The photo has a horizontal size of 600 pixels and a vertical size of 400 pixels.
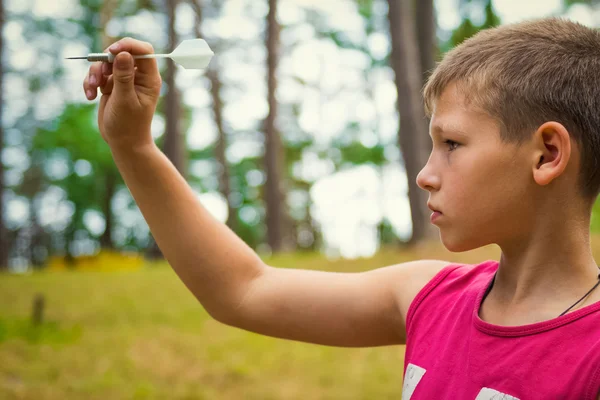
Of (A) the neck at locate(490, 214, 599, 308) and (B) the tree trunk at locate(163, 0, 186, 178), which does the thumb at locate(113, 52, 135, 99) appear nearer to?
(A) the neck at locate(490, 214, 599, 308)

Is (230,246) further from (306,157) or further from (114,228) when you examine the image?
(114,228)

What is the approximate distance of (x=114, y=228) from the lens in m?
16.5

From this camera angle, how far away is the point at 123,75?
3.19 feet

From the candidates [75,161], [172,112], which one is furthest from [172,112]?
[75,161]

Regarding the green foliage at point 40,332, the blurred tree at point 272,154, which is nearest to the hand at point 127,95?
the green foliage at point 40,332

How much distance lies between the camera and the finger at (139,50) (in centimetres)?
96

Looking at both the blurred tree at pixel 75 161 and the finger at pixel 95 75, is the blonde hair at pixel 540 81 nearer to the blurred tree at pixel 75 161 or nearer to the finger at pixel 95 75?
the finger at pixel 95 75

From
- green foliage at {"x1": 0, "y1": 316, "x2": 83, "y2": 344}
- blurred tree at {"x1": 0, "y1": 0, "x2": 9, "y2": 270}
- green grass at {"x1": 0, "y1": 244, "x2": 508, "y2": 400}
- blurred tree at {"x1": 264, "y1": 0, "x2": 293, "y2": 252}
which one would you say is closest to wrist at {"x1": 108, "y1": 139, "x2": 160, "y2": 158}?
green grass at {"x1": 0, "y1": 244, "x2": 508, "y2": 400}

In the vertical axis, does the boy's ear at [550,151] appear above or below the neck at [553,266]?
above

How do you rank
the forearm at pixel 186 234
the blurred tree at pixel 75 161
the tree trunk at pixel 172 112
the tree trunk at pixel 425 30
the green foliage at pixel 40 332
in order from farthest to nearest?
the blurred tree at pixel 75 161 < the tree trunk at pixel 172 112 < the tree trunk at pixel 425 30 < the green foliage at pixel 40 332 < the forearm at pixel 186 234

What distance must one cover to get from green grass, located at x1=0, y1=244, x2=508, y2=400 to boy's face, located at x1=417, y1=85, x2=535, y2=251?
8.00 feet

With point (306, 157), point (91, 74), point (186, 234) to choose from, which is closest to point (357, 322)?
point (186, 234)

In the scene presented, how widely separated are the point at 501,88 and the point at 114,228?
16.5 metres

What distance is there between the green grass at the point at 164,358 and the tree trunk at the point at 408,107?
29.2 inches
